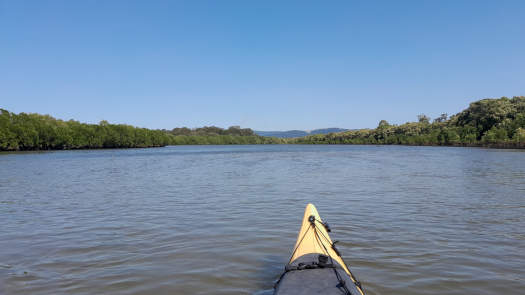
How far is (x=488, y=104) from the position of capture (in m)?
115

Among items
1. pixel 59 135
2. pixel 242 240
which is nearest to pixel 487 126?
pixel 242 240

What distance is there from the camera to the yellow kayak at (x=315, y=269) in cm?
498

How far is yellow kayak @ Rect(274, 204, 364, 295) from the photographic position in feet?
16.3

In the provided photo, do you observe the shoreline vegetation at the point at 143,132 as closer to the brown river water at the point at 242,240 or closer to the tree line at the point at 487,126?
the tree line at the point at 487,126

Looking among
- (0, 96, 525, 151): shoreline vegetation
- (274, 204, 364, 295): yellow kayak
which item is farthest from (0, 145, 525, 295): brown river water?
(0, 96, 525, 151): shoreline vegetation

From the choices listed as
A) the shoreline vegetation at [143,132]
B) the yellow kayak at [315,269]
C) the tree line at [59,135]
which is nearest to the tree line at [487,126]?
the shoreline vegetation at [143,132]

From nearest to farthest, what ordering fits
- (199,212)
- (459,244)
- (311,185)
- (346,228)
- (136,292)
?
(136,292), (459,244), (346,228), (199,212), (311,185)

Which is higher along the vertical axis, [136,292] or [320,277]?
[320,277]

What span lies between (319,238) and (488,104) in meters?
133

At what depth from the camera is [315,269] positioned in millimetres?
5676

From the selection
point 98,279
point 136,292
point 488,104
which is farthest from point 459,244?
point 488,104

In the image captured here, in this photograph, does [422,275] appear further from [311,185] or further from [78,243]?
[311,185]

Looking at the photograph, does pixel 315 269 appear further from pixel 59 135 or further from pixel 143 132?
pixel 143 132

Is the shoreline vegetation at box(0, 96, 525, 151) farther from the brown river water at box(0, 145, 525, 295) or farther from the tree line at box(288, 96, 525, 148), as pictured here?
the brown river water at box(0, 145, 525, 295)
